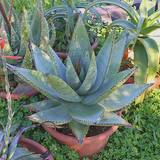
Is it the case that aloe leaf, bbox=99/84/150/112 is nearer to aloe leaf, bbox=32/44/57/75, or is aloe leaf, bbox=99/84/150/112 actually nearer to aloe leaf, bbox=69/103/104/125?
aloe leaf, bbox=69/103/104/125

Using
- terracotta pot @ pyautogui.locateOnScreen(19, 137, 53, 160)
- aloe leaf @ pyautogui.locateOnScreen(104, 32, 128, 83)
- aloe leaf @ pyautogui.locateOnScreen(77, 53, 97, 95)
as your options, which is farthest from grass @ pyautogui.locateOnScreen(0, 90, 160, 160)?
aloe leaf @ pyautogui.locateOnScreen(104, 32, 128, 83)

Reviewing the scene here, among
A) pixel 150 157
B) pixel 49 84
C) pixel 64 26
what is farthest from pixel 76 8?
pixel 150 157

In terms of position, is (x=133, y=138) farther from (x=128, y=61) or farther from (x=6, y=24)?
(x=6, y=24)

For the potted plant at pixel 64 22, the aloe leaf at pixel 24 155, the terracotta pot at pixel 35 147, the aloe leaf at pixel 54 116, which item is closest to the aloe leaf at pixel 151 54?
the potted plant at pixel 64 22

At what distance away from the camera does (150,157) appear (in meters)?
2.52

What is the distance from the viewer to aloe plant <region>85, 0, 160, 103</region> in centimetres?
261

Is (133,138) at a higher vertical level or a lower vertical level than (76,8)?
lower

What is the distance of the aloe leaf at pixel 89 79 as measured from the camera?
207 cm

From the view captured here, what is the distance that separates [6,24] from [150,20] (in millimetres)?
961

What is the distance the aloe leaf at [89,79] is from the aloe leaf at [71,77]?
3cm

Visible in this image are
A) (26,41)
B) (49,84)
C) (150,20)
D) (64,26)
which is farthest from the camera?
(64,26)

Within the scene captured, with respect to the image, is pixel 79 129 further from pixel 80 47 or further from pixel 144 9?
pixel 144 9

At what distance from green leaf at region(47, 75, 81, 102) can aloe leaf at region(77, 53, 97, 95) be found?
6 centimetres

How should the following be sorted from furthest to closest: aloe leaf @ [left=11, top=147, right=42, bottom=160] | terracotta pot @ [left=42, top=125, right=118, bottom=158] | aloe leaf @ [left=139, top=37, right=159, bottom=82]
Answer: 1. aloe leaf @ [left=139, top=37, right=159, bottom=82]
2. terracotta pot @ [left=42, top=125, right=118, bottom=158]
3. aloe leaf @ [left=11, top=147, right=42, bottom=160]
